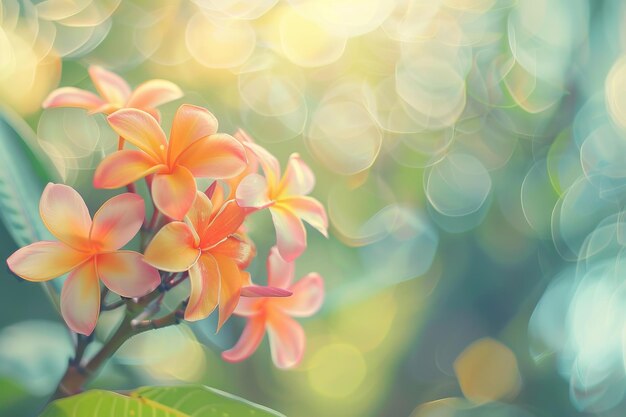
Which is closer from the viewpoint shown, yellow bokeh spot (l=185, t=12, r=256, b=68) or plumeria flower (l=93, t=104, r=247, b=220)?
plumeria flower (l=93, t=104, r=247, b=220)

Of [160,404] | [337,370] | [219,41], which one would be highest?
[219,41]

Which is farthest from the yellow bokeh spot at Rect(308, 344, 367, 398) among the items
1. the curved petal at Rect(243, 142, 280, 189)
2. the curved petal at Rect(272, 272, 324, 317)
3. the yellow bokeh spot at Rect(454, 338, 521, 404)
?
the curved petal at Rect(243, 142, 280, 189)

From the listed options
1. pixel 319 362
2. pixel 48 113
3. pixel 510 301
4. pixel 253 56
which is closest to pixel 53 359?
pixel 319 362

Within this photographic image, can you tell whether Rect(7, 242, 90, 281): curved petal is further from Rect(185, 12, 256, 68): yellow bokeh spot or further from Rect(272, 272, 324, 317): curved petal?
Rect(185, 12, 256, 68): yellow bokeh spot

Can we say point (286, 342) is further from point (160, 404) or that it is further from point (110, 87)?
point (110, 87)

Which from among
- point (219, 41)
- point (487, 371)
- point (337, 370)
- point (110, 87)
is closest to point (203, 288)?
point (110, 87)

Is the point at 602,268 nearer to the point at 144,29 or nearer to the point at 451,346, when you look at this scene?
the point at 451,346

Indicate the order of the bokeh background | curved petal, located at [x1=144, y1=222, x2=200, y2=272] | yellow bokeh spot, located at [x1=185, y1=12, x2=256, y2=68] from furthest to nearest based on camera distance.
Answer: yellow bokeh spot, located at [x1=185, y1=12, x2=256, y2=68], the bokeh background, curved petal, located at [x1=144, y1=222, x2=200, y2=272]
